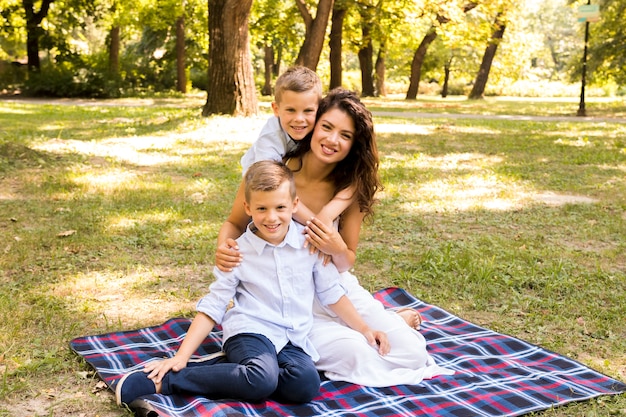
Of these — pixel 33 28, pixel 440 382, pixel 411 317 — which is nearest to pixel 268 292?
pixel 440 382

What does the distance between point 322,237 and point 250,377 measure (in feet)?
2.59

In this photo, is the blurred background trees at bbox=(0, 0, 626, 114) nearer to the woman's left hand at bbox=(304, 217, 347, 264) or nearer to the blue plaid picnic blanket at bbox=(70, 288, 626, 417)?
the blue plaid picnic blanket at bbox=(70, 288, 626, 417)

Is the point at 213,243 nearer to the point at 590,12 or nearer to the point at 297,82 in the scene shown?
the point at 297,82

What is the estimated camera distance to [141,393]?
118 inches

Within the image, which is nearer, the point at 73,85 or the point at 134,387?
the point at 134,387

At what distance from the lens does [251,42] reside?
28469 mm

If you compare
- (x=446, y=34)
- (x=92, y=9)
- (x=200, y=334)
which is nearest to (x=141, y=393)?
(x=200, y=334)

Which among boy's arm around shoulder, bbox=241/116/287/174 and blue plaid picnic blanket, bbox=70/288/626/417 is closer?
blue plaid picnic blanket, bbox=70/288/626/417

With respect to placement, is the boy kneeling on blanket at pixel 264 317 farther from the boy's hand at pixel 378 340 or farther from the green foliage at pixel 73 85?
the green foliage at pixel 73 85

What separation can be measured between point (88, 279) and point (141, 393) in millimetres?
1932

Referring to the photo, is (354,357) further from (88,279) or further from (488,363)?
(88,279)

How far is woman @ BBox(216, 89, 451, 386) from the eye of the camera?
340 cm

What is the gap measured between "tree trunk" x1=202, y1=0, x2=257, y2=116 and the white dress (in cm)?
928

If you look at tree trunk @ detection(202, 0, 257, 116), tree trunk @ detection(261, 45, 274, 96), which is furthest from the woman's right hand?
tree trunk @ detection(261, 45, 274, 96)
